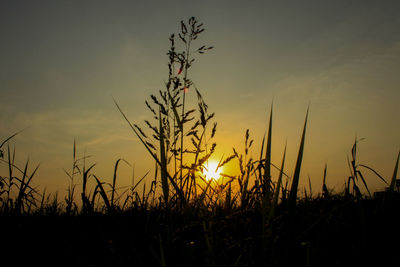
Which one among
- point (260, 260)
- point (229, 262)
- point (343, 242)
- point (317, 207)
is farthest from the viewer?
point (317, 207)

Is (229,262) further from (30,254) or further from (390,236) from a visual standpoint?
(30,254)

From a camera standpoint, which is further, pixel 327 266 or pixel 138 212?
pixel 138 212

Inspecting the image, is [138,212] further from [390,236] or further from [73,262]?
[390,236]

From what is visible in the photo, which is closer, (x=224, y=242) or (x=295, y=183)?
(x=295, y=183)

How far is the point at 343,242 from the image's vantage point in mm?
1485

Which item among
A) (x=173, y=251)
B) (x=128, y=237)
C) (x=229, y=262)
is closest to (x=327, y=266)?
(x=229, y=262)

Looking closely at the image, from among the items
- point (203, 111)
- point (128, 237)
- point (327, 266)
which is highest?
point (203, 111)

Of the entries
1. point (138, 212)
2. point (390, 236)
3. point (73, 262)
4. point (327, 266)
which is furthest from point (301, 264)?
point (138, 212)

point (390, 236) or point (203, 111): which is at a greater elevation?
point (203, 111)

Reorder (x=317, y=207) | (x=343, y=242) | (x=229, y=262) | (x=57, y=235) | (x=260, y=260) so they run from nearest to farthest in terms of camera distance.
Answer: (x=260, y=260) < (x=229, y=262) < (x=343, y=242) < (x=57, y=235) < (x=317, y=207)

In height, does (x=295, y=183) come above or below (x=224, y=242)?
above

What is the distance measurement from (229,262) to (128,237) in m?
0.58

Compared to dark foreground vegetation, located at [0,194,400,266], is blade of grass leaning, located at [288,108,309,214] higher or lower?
higher

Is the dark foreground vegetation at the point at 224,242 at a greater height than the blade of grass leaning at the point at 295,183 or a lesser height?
lesser
